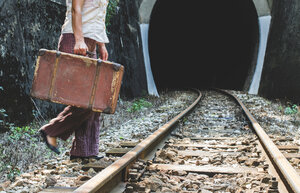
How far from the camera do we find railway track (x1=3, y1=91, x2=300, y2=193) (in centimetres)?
223

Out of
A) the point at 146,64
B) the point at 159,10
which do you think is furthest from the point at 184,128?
the point at 159,10

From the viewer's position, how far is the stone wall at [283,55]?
25.1ft

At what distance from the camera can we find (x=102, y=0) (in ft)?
8.80

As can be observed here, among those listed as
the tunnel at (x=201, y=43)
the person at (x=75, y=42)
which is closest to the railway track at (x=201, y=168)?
the person at (x=75, y=42)

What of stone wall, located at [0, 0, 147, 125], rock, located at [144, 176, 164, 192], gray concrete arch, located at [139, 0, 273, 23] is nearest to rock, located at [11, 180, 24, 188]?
rock, located at [144, 176, 164, 192]

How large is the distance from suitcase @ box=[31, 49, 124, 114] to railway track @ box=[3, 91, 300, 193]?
20.3 inches

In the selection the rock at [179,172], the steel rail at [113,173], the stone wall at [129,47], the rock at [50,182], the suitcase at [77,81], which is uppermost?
the stone wall at [129,47]

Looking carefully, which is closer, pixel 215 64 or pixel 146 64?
pixel 146 64

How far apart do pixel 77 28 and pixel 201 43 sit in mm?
19902

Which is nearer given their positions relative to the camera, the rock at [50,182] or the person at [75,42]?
the rock at [50,182]

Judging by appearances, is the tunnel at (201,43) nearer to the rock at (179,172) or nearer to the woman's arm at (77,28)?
the rock at (179,172)

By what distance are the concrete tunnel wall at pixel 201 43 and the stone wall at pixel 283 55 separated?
10.9 ft

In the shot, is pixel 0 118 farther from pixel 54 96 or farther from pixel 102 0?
pixel 102 0

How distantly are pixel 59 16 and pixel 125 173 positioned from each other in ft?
13.4
